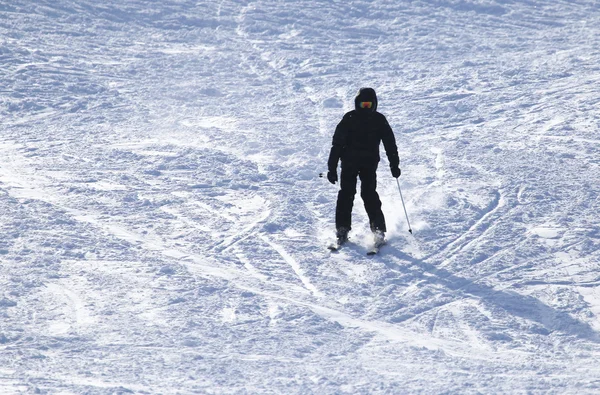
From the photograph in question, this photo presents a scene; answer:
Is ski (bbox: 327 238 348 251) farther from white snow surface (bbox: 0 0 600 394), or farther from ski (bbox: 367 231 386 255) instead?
ski (bbox: 367 231 386 255)

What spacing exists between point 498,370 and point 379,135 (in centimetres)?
273

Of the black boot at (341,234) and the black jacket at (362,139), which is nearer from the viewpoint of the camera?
the black jacket at (362,139)

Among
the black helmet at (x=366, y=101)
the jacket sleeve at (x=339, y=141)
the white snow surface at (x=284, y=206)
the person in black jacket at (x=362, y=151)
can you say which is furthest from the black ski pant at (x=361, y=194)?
the black helmet at (x=366, y=101)

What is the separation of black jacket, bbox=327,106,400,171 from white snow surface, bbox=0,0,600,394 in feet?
3.05

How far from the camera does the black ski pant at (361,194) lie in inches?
315

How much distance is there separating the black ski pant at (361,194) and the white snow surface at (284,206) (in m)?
0.31

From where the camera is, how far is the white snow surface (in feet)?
20.1

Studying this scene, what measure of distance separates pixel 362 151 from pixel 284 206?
1.70 m

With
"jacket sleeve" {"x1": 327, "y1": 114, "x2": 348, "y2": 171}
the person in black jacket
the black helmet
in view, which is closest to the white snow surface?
the person in black jacket

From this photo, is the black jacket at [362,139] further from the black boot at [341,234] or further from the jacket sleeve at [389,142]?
the black boot at [341,234]

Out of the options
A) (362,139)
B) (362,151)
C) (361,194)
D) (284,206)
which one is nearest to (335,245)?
(361,194)

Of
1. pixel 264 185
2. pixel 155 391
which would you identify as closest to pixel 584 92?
pixel 264 185

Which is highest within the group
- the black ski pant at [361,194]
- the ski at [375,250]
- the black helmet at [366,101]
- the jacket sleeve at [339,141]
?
the black helmet at [366,101]

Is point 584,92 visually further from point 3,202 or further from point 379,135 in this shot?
point 3,202
